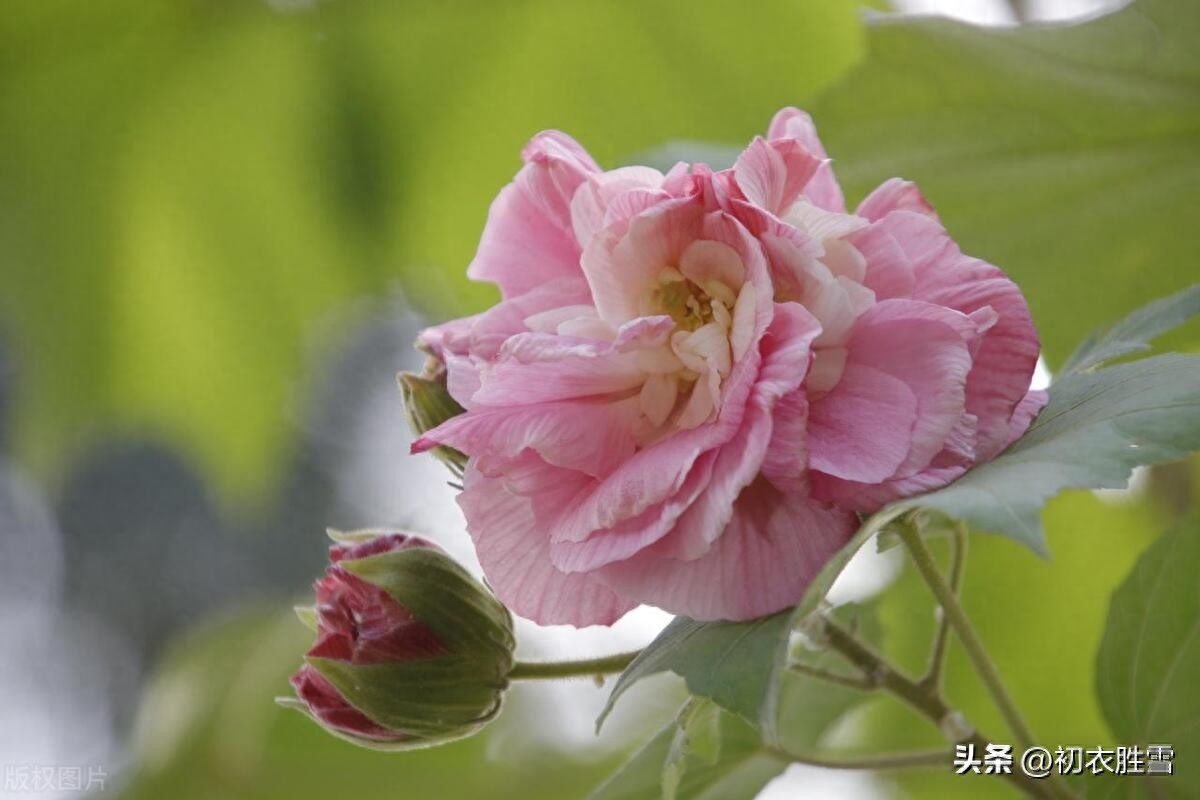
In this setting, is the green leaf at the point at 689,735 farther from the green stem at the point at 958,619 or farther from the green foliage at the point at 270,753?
the green foliage at the point at 270,753

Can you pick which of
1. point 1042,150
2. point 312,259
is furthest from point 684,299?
point 312,259

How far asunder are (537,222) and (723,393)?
A: 2.6 inches

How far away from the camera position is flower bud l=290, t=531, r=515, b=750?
27 centimetres

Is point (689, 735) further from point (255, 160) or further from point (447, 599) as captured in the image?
point (255, 160)

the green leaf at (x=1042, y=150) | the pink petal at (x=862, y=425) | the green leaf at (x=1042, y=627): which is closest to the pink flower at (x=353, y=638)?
the pink petal at (x=862, y=425)

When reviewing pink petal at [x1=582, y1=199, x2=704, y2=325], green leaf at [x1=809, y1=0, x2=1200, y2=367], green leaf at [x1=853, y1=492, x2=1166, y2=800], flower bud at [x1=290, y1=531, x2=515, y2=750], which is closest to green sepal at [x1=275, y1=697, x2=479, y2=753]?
flower bud at [x1=290, y1=531, x2=515, y2=750]

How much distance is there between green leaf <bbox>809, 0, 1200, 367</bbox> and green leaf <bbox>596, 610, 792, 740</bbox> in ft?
0.69

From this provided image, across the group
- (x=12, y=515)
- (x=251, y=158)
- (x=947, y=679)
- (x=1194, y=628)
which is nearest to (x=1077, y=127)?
(x=1194, y=628)

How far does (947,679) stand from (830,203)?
37 cm

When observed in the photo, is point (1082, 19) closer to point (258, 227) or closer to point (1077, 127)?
point (1077, 127)

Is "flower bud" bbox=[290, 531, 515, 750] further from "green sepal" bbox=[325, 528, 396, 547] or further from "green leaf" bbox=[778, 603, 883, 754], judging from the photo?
"green leaf" bbox=[778, 603, 883, 754]

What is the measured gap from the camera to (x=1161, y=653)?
34 cm

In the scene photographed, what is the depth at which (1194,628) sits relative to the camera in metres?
0.34

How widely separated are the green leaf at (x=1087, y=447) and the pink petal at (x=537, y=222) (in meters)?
0.10
